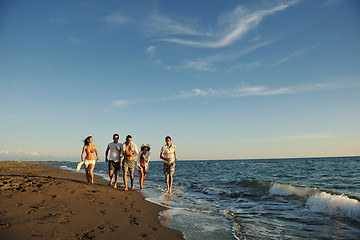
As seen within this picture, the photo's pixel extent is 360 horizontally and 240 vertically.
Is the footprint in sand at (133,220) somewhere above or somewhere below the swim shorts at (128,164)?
below

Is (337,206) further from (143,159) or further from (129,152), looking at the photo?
(129,152)

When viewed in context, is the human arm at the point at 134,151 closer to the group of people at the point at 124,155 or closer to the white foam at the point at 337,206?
the group of people at the point at 124,155

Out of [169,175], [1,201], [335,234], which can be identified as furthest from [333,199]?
[1,201]

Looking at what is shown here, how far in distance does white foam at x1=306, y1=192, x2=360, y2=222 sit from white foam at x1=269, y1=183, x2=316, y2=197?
2.35 m

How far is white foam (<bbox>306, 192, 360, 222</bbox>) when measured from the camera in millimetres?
6281

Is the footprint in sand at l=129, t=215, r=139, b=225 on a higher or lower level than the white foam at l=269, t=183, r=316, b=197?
higher

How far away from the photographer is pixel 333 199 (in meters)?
7.03

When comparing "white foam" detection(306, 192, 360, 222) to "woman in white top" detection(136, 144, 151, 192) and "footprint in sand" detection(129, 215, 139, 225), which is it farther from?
"woman in white top" detection(136, 144, 151, 192)

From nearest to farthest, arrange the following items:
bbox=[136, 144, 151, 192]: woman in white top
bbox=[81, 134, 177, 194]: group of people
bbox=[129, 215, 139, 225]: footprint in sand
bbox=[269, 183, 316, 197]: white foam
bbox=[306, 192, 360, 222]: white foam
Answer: bbox=[129, 215, 139, 225]: footprint in sand < bbox=[306, 192, 360, 222]: white foam < bbox=[81, 134, 177, 194]: group of people < bbox=[136, 144, 151, 192]: woman in white top < bbox=[269, 183, 316, 197]: white foam

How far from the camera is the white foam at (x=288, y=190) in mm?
10016

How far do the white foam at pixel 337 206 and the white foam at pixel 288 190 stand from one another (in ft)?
7.72

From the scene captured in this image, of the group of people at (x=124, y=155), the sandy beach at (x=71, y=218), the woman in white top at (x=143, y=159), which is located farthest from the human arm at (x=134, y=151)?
the sandy beach at (x=71, y=218)

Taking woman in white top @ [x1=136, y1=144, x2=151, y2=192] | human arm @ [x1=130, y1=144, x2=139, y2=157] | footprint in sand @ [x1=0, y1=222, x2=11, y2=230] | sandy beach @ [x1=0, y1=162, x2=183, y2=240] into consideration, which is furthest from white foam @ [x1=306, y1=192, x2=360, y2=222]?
footprint in sand @ [x1=0, y1=222, x2=11, y2=230]

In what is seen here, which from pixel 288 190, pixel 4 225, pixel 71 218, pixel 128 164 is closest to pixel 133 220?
pixel 71 218
